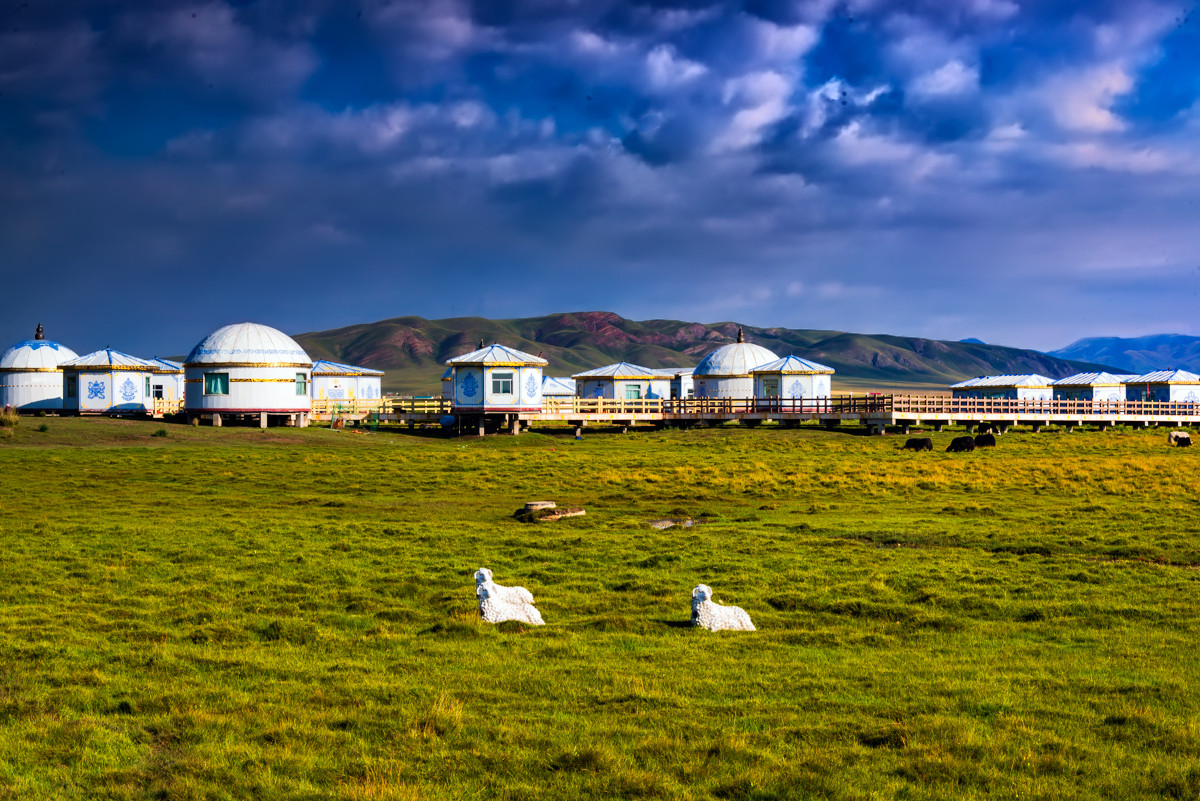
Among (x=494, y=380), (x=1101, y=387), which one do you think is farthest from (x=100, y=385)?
(x=1101, y=387)

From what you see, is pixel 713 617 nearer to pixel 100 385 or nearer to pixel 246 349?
pixel 246 349

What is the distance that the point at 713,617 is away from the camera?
12.1 m

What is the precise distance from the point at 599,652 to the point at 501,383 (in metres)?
45.8

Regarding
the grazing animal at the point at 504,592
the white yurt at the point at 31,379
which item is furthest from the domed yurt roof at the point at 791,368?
the grazing animal at the point at 504,592

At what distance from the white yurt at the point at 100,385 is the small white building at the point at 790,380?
37523 millimetres

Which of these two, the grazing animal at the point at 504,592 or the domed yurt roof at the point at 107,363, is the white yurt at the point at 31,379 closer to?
the domed yurt roof at the point at 107,363

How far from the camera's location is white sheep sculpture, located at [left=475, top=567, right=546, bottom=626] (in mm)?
12258

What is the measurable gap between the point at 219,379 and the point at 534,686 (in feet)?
158

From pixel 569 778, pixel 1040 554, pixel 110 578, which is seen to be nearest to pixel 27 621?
pixel 110 578

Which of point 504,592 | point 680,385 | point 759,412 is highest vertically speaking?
point 680,385

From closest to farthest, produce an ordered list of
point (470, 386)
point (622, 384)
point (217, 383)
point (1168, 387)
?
point (217, 383), point (470, 386), point (622, 384), point (1168, 387)

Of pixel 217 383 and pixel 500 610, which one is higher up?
pixel 217 383

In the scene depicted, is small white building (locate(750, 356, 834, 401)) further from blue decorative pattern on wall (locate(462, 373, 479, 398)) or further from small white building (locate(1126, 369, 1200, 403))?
small white building (locate(1126, 369, 1200, 403))

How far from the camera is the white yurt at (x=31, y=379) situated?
203 feet
